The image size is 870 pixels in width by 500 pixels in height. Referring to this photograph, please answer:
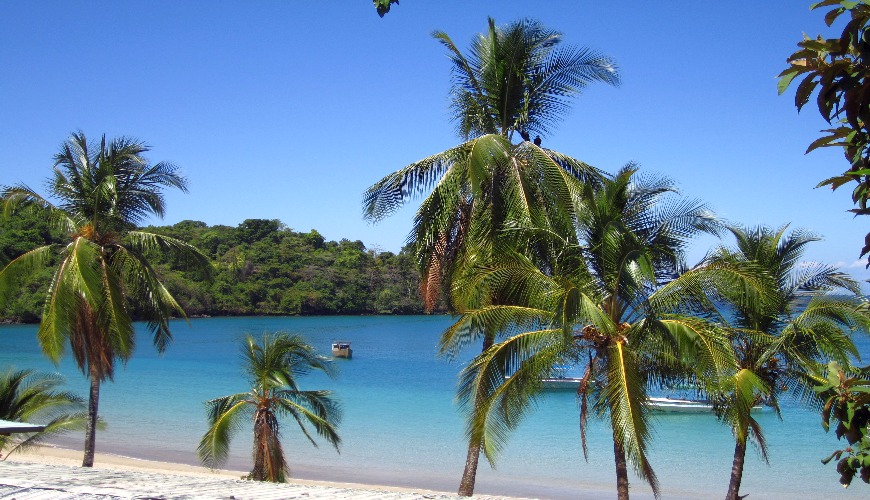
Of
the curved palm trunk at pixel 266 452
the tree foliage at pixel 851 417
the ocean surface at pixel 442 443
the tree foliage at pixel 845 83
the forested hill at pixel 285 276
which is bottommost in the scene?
the ocean surface at pixel 442 443

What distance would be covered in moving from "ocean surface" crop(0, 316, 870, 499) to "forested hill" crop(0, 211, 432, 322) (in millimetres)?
37951

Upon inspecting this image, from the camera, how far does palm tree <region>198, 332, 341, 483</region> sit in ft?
48.8

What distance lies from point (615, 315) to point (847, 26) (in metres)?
7.92

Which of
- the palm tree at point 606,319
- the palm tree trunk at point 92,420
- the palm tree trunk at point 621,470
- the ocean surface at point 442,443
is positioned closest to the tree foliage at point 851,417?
the palm tree at point 606,319

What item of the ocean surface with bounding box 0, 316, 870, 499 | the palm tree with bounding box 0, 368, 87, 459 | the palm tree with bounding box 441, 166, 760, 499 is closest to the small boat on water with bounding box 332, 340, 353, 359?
the ocean surface with bounding box 0, 316, 870, 499

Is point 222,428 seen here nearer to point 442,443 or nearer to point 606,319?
point 606,319

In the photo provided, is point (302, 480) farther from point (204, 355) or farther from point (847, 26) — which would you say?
point (204, 355)

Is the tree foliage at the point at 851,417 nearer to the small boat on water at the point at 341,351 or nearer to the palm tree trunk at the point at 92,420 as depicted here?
the palm tree trunk at the point at 92,420

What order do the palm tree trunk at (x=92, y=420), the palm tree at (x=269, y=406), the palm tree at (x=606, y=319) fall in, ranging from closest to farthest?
1. the palm tree at (x=606, y=319)
2. the palm tree trunk at (x=92, y=420)
3. the palm tree at (x=269, y=406)

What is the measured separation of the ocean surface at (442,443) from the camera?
71.7 ft

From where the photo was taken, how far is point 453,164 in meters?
12.5

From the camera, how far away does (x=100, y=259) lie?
14.5 metres

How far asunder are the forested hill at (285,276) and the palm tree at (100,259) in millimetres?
60947

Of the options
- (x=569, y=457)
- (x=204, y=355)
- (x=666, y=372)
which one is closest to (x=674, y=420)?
(x=569, y=457)
